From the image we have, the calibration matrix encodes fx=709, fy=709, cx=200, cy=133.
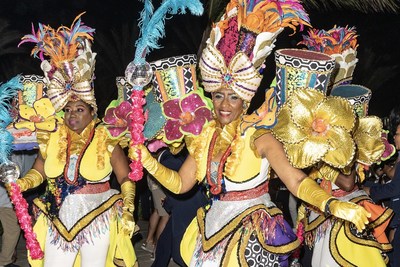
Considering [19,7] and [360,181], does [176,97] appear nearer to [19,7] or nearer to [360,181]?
[360,181]

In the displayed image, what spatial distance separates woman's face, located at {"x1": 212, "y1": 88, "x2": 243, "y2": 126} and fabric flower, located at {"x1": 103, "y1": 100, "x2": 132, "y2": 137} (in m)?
0.94

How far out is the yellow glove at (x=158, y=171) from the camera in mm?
4246

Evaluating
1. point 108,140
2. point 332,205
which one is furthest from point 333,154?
point 108,140

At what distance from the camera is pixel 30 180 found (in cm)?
525

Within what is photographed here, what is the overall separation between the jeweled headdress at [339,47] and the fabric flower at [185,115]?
59.9 inches

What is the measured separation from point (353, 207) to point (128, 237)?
2.18 m

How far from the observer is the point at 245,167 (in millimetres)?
4223

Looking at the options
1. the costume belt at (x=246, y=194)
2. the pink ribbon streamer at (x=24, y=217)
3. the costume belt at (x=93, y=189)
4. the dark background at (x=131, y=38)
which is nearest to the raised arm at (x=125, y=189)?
the costume belt at (x=93, y=189)

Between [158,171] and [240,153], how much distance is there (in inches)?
20.7

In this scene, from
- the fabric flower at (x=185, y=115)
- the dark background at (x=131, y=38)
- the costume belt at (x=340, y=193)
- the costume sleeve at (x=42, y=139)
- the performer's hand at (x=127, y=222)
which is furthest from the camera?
the dark background at (x=131, y=38)

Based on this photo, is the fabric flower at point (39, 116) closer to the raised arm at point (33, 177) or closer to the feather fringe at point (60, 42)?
the raised arm at point (33, 177)

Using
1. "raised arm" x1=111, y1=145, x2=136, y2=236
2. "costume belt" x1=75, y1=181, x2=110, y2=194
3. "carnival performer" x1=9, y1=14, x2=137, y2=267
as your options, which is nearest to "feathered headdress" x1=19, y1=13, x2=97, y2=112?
"carnival performer" x1=9, y1=14, x2=137, y2=267

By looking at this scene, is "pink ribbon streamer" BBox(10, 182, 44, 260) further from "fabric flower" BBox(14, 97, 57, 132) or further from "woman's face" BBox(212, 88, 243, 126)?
"woman's face" BBox(212, 88, 243, 126)

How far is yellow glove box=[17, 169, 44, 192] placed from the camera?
5157mm
